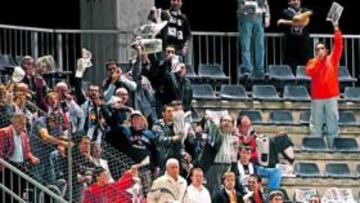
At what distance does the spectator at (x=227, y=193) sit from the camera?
74.1 feet

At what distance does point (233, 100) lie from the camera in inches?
1107

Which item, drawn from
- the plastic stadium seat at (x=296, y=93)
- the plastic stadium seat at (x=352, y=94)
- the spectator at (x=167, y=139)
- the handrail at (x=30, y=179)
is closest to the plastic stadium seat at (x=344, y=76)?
the plastic stadium seat at (x=352, y=94)

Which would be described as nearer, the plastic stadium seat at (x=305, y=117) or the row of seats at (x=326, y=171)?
the row of seats at (x=326, y=171)

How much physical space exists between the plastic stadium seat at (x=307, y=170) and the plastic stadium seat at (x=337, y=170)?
197 mm

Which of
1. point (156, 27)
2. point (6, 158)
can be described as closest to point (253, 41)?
point (156, 27)

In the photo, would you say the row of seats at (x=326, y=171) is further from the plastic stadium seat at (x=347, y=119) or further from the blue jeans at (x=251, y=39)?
the blue jeans at (x=251, y=39)

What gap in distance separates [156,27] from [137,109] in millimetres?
1942

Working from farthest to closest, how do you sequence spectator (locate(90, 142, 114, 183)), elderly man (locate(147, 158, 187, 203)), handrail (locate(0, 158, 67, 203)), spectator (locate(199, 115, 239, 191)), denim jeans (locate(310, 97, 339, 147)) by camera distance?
denim jeans (locate(310, 97, 339, 147)) → spectator (locate(199, 115, 239, 191)) → spectator (locate(90, 142, 114, 183)) → elderly man (locate(147, 158, 187, 203)) → handrail (locate(0, 158, 67, 203))

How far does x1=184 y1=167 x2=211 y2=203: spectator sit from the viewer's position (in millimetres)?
22047

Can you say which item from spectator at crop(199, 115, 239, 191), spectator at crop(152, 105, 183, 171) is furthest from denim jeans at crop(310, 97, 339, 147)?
spectator at crop(152, 105, 183, 171)

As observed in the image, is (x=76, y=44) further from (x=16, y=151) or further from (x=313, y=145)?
(x=16, y=151)

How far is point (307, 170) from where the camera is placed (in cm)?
2630

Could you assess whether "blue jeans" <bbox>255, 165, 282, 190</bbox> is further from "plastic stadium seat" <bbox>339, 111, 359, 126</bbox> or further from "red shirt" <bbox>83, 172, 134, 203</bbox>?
"red shirt" <bbox>83, 172, 134, 203</bbox>

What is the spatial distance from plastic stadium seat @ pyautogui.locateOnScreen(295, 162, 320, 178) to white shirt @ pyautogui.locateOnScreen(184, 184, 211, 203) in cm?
409
